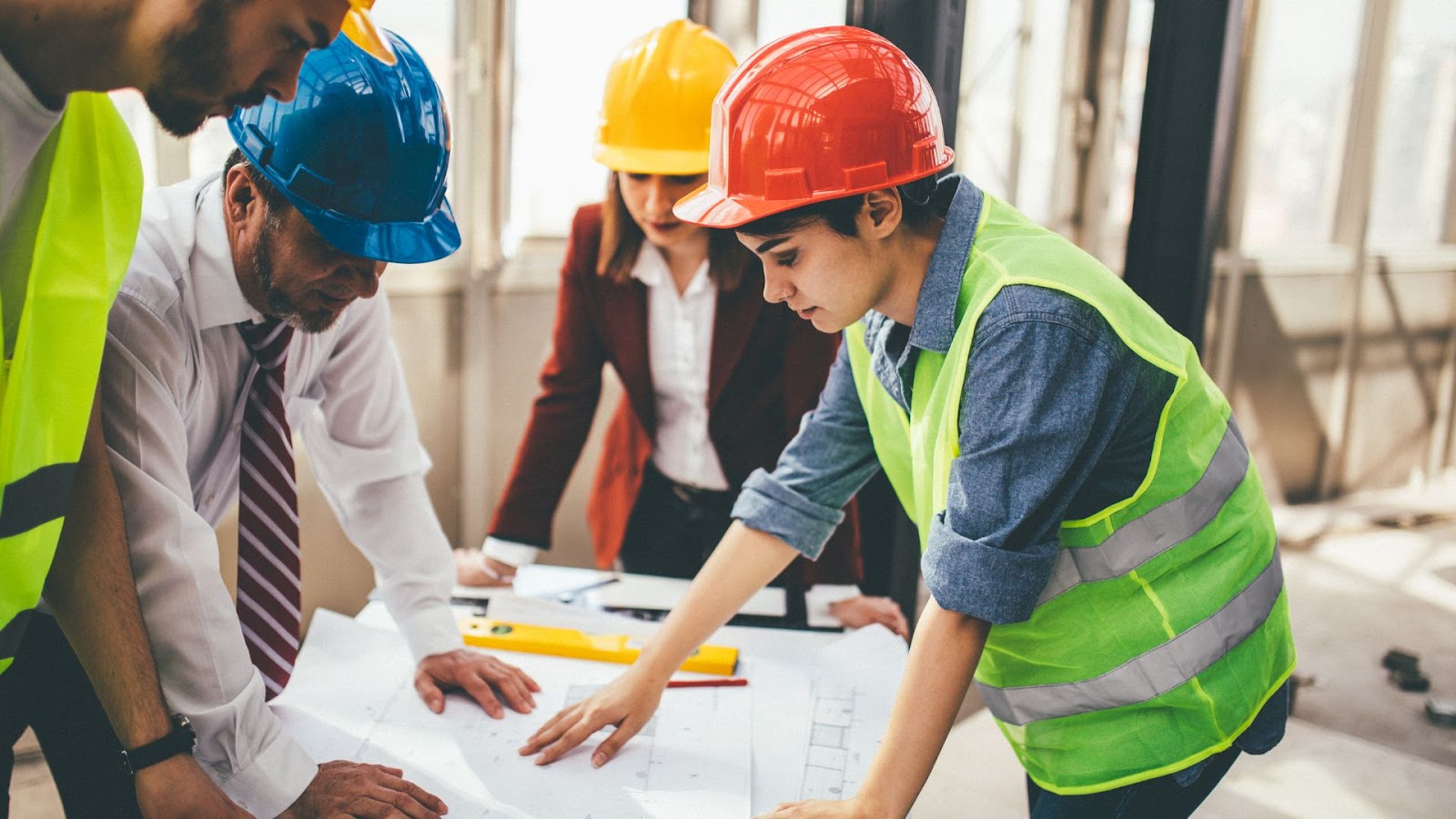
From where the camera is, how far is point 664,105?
183 centimetres

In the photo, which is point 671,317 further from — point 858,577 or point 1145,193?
point 1145,193

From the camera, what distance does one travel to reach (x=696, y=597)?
138 centimetres

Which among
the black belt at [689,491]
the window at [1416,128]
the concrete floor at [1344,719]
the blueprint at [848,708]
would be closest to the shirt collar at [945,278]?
the blueprint at [848,708]

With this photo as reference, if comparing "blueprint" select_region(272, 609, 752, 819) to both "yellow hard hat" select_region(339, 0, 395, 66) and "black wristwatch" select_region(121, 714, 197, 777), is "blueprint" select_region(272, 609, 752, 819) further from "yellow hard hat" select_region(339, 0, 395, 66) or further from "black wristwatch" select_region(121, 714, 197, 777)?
"yellow hard hat" select_region(339, 0, 395, 66)

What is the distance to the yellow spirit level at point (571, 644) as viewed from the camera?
1.49 metres

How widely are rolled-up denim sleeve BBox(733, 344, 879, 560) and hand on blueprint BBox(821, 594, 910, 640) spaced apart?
11.4 inches

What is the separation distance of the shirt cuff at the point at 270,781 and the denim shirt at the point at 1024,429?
676 mm

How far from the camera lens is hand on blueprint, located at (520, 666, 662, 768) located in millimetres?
1255

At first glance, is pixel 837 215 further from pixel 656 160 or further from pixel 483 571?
pixel 483 571

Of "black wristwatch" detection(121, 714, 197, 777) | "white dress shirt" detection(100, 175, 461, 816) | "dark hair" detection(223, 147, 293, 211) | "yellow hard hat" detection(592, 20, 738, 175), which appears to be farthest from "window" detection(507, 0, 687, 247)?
"black wristwatch" detection(121, 714, 197, 777)

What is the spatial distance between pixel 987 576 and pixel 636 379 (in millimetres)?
1160

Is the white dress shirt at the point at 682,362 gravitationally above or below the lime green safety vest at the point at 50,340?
below

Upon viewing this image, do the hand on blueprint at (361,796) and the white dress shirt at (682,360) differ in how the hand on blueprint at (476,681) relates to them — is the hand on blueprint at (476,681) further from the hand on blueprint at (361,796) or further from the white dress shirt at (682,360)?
the white dress shirt at (682,360)

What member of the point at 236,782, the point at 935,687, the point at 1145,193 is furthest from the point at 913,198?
the point at 1145,193
